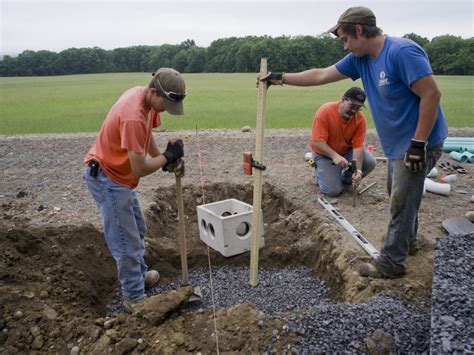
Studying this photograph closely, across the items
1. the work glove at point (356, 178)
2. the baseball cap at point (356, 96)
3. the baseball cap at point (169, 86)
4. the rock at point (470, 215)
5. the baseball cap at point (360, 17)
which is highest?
the baseball cap at point (360, 17)

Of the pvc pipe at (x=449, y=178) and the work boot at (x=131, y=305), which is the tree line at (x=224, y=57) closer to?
the pvc pipe at (x=449, y=178)

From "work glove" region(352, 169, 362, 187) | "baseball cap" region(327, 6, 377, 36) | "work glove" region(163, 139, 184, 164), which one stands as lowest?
"work glove" region(352, 169, 362, 187)

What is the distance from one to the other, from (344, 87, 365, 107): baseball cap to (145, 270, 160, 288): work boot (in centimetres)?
330

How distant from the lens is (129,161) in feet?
11.1

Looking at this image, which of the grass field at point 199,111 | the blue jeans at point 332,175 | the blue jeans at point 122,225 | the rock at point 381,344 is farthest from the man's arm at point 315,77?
the grass field at point 199,111

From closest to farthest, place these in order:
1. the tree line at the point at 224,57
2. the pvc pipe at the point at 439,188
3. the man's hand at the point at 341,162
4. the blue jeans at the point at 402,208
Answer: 1. the blue jeans at the point at 402,208
2. the man's hand at the point at 341,162
3. the pvc pipe at the point at 439,188
4. the tree line at the point at 224,57

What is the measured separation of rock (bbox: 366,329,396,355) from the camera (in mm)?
2703

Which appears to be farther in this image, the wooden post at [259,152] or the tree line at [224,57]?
the tree line at [224,57]

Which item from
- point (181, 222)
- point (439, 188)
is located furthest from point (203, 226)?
point (439, 188)

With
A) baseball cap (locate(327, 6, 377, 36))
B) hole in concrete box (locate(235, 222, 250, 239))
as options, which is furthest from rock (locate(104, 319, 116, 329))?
baseball cap (locate(327, 6, 377, 36))

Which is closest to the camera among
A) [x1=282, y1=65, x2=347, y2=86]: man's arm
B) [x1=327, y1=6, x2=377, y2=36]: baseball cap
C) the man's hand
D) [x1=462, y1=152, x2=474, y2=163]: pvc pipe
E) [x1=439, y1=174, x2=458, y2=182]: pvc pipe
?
[x1=327, y1=6, x2=377, y2=36]: baseball cap

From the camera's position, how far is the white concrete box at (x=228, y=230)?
4.74 meters

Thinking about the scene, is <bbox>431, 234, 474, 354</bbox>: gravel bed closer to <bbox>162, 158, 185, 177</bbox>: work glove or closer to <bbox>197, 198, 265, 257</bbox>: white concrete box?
<bbox>197, 198, 265, 257</bbox>: white concrete box

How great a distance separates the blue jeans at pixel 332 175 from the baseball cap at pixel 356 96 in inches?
43.1
